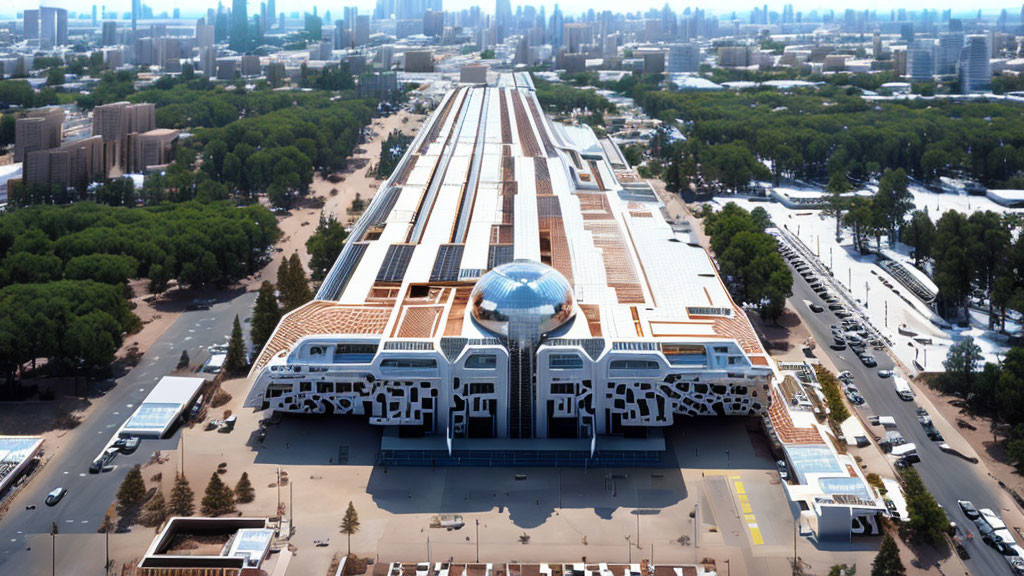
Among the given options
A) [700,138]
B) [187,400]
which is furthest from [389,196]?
[700,138]

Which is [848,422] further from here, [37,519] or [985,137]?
[985,137]

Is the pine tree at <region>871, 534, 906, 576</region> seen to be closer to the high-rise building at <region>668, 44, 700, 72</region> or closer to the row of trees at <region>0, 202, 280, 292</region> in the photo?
the row of trees at <region>0, 202, 280, 292</region>

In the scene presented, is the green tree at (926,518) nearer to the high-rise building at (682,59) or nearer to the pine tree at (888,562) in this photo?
the pine tree at (888,562)

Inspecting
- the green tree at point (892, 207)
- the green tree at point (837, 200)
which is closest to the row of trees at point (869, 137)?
the green tree at point (837, 200)

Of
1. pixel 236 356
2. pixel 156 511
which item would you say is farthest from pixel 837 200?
pixel 156 511

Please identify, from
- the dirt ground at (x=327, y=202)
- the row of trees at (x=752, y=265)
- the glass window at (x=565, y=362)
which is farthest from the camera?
the dirt ground at (x=327, y=202)

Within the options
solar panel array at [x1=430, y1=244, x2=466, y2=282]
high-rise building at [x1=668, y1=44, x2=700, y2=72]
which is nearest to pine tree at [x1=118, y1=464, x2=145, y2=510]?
solar panel array at [x1=430, y1=244, x2=466, y2=282]

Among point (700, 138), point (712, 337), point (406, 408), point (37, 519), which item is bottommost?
point (37, 519)
